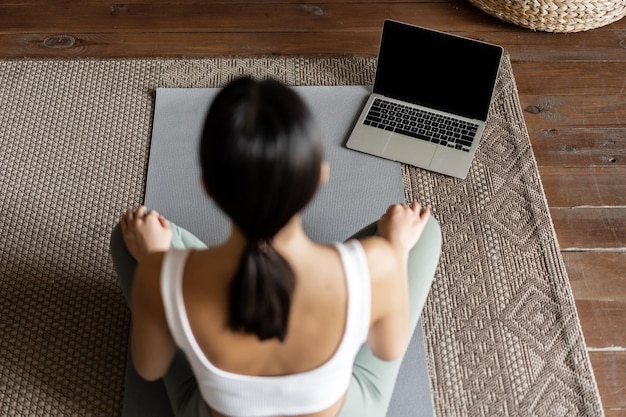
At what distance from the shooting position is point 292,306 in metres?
0.73

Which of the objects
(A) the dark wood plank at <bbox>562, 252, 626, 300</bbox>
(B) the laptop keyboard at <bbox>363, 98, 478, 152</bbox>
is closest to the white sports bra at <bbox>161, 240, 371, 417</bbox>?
(A) the dark wood plank at <bbox>562, 252, 626, 300</bbox>

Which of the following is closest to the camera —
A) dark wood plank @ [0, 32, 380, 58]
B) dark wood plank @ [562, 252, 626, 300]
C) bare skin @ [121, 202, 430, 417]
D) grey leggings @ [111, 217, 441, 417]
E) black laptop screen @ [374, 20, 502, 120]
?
bare skin @ [121, 202, 430, 417]

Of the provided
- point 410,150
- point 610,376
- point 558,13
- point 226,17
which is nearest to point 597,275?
point 610,376

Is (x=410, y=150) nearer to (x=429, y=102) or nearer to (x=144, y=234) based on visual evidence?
(x=429, y=102)

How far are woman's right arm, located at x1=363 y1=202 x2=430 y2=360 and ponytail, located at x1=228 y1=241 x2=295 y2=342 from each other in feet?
0.36

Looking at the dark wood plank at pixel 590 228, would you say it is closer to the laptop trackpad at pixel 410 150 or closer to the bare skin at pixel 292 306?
the laptop trackpad at pixel 410 150

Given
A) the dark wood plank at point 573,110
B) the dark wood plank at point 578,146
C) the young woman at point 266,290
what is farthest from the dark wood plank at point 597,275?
the young woman at point 266,290

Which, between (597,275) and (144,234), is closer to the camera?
(144,234)

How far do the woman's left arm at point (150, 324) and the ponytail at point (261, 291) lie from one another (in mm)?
96

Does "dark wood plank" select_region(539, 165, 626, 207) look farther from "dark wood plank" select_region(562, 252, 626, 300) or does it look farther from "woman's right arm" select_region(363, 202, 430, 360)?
"woman's right arm" select_region(363, 202, 430, 360)

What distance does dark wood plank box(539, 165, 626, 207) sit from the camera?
1438 millimetres

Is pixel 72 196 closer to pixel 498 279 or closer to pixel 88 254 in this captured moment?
pixel 88 254

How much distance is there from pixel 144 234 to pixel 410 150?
2.16 ft

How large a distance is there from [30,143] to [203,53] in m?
0.45
